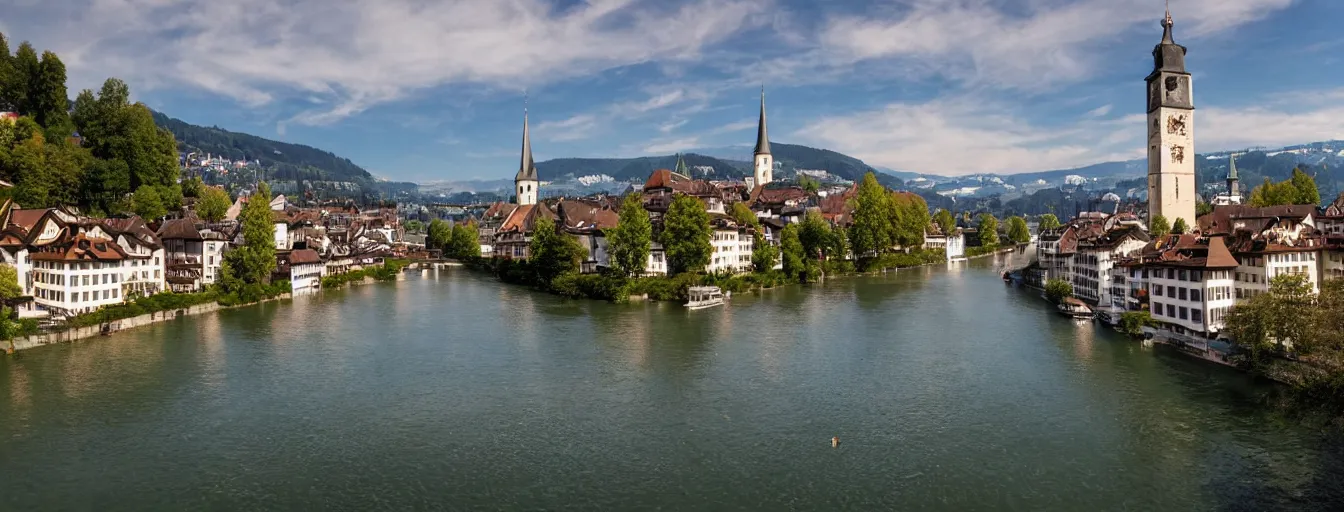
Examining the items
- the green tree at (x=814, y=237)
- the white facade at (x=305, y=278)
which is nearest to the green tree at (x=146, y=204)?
the white facade at (x=305, y=278)

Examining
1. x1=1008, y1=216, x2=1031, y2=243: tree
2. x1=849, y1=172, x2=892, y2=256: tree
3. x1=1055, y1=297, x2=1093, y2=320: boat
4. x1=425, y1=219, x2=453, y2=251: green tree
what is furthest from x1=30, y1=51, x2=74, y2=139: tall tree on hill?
x1=1008, y1=216, x2=1031, y2=243: tree

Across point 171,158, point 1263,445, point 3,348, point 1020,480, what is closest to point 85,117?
point 171,158

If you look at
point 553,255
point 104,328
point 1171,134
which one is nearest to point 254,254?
point 104,328

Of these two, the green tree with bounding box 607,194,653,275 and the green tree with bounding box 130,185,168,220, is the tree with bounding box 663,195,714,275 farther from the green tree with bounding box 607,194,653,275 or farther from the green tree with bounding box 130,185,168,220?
the green tree with bounding box 130,185,168,220

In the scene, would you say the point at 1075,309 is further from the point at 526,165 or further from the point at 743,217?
the point at 526,165

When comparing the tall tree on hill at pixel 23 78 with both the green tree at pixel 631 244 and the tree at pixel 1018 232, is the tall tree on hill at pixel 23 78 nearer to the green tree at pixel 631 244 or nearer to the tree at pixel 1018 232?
the green tree at pixel 631 244

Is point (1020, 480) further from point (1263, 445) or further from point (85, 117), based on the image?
point (85, 117)
